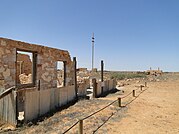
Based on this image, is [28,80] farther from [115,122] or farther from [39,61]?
[115,122]

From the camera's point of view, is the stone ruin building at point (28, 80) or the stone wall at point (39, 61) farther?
the stone wall at point (39, 61)

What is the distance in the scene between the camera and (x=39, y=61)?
966 centimetres

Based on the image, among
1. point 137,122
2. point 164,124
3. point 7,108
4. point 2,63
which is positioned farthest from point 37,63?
point 164,124

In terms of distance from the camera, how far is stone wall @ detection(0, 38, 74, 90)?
7.78m

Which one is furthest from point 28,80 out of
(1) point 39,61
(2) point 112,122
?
(2) point 112,122

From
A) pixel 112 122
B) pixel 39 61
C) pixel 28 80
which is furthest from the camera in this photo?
pixel 28 80

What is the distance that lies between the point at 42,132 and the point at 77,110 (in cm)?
313

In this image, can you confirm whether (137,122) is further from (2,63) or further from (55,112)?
(2,63)

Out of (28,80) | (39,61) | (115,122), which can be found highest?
(39,61)

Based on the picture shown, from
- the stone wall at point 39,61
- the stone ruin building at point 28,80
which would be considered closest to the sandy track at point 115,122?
the stone ruin building at point 28,80

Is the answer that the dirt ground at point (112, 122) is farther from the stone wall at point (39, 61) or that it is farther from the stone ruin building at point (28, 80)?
the stone wall at point (39, 61)

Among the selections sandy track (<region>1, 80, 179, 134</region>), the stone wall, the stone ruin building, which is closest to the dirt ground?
sandy track (<region>1, 80, 179, 134</region>)

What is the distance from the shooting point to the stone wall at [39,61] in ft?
25.5

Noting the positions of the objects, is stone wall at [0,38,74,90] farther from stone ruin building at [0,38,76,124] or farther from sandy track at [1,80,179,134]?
sandy track at [1,80,179,134]
